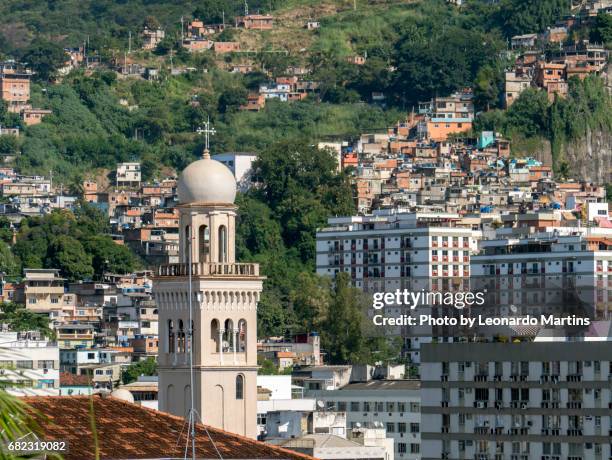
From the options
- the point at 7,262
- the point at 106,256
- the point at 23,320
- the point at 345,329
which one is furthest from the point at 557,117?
the point at 23,320

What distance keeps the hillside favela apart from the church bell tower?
0.06 meters

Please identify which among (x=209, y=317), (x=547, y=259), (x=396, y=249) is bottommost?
(x=547, y=259)

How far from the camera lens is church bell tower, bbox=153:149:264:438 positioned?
53.8m

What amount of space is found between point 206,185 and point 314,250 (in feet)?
290

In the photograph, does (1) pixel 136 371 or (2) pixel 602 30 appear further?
(2) pixel 602 30

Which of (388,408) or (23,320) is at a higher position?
(23,320)

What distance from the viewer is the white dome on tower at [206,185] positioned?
186 ft

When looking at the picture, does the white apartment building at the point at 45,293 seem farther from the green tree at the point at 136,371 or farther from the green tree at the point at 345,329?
the green tree at the point at 136,371

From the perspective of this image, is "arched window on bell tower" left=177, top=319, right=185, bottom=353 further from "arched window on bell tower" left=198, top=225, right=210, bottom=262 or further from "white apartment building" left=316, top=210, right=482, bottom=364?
"white apartment building" left=316, top=210, right=482, bottom=364

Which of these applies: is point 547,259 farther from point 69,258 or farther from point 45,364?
point 45,364

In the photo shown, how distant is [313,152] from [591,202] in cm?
1576

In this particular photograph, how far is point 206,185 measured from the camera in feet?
186

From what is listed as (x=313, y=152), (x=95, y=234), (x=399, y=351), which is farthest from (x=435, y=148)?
(x=399, y=351)

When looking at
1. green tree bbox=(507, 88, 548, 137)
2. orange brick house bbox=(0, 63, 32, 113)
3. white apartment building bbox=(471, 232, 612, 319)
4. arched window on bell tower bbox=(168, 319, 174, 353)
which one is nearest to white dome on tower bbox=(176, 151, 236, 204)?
arched window on bell tower bbox=(168, 319, 174, 353)
